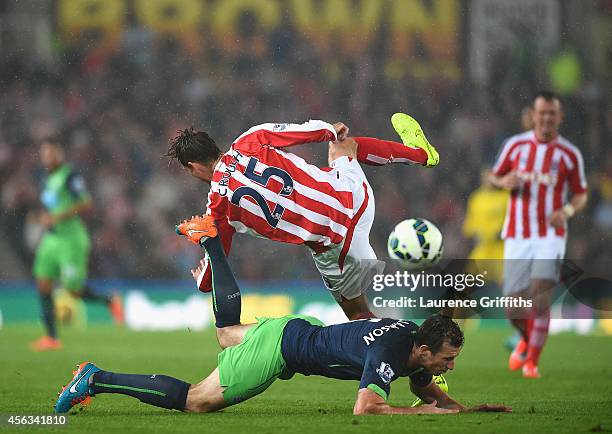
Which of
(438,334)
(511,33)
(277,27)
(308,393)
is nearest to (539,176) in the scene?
(308,393)

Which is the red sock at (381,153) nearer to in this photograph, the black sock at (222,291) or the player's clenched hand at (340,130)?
the player's clenched hand at (340,130)

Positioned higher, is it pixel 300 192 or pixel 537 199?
pixel 537 199

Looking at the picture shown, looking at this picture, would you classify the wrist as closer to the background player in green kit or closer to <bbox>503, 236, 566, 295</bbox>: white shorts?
<bbox>503, 236, 566, 295</bbox>: white shorts

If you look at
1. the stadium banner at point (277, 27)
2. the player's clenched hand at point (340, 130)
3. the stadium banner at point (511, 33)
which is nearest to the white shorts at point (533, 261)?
the player's clenched hand at point (340, 130)

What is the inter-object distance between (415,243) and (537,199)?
87.3 inches

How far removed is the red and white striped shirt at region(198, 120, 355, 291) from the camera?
646 cm

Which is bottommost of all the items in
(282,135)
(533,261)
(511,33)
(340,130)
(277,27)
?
(533,261)

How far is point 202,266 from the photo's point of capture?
678 centimetres

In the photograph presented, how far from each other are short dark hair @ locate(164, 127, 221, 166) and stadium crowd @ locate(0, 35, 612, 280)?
311 inches

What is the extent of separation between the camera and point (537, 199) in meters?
9.09

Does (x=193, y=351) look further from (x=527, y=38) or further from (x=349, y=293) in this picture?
(x=527, y=38)

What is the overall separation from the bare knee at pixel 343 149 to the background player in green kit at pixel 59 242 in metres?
5.19

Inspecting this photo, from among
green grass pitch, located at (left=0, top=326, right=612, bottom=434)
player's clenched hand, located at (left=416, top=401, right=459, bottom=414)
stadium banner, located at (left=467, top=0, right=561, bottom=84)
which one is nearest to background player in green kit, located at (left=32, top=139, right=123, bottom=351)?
green grass pitch, located at (left=0, top=326, right=612, bottom=434)

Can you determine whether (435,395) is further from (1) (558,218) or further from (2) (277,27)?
(2) (277,27)
